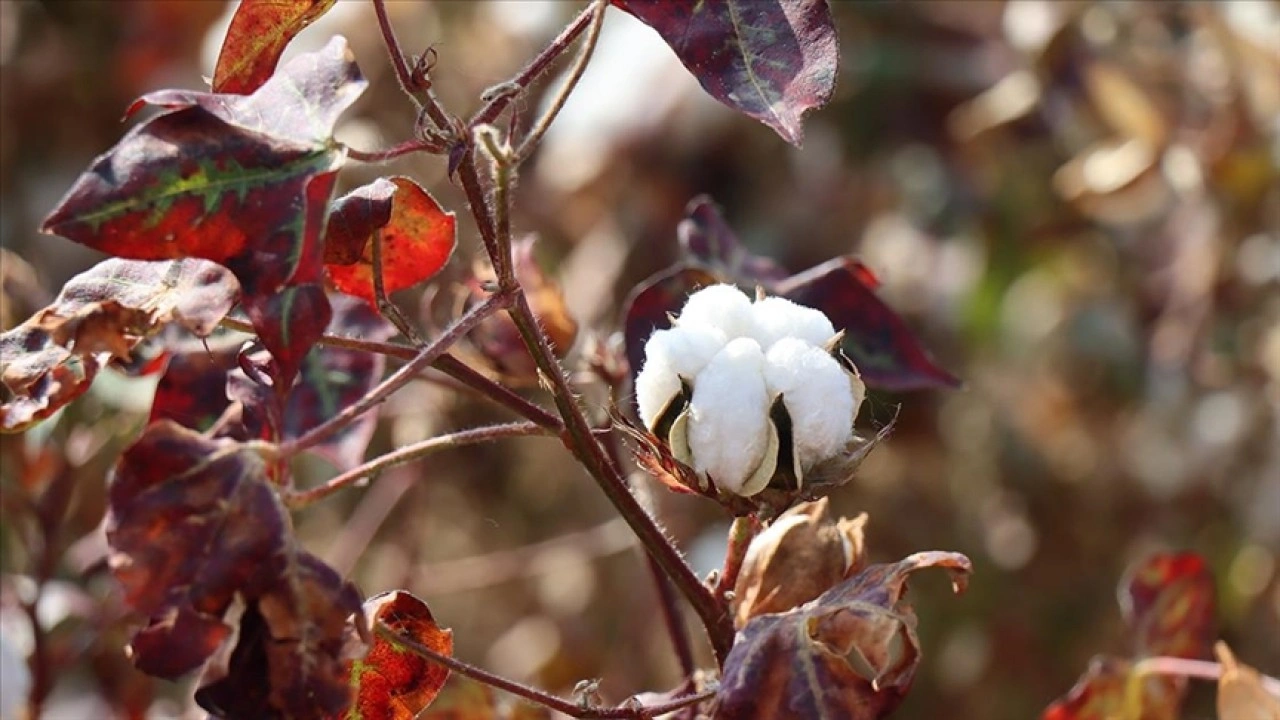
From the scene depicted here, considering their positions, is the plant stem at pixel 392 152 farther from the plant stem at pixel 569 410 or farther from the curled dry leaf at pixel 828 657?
the curled dry leaf at pixel 828 657

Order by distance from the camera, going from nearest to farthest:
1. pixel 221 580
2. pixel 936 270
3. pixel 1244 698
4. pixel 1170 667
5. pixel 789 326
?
pixel 221 580, pixel 789 326, pixel 1244 698, pixel 1170 667, pixel 936 270

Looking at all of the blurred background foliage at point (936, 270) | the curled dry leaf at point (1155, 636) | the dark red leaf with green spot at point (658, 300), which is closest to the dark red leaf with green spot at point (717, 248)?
the dark red leaf with green spot at point (658, 300)

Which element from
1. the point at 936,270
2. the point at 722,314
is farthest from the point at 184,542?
the point at 936,270

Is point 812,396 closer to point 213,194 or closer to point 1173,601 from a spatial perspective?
point 213,194

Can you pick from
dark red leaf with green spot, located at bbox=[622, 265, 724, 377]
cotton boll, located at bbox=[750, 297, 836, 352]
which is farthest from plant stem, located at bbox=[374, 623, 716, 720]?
Result: dark red leaf with green spot, located at bbox=[622, 265, 724, 377]

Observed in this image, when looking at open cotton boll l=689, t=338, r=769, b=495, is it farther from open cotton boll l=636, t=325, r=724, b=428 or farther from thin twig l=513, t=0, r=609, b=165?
thin twig l=513, t=0, r=609, b=165

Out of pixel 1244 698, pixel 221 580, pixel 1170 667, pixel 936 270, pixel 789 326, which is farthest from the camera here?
pixel 936 270

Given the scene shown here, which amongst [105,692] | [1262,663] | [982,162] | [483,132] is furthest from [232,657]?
[982,162]
